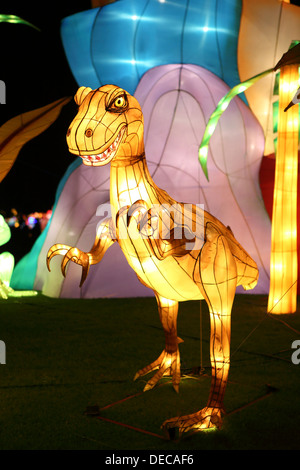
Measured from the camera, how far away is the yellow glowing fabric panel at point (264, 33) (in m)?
9.08

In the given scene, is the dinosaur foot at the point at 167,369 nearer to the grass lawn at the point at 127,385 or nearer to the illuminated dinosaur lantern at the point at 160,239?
the grass lawn at the point at 127,385

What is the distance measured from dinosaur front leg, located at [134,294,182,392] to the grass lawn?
12 centimetres

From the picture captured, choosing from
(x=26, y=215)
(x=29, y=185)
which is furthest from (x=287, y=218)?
(x=26, y=215)

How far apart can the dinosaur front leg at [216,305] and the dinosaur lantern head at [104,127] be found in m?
0.72

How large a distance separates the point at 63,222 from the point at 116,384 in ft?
18.4

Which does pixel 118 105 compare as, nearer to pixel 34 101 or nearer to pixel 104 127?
pixel 104 127

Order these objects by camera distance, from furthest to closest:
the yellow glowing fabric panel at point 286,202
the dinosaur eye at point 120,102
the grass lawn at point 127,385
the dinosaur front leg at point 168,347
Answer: the yellow glowing fabric panel at point 286,202
the dinosaur front leg at point 168,347
the grass lawn at point 127,385
the dinosaur eye at point 120,102

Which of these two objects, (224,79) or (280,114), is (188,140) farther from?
(280,114)

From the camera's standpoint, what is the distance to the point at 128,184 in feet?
10.3

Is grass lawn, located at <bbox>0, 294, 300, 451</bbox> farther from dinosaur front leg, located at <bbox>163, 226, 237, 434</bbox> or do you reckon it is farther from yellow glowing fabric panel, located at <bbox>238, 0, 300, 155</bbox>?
yellow glowing fabric panel, located at <bbox>238, 0, 300, 155</bbox>

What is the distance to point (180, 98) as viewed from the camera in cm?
919

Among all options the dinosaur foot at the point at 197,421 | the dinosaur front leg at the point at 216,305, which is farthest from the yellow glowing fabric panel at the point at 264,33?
the dinosaur foot at the point at 197,421

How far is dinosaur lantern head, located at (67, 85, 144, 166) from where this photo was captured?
9.31 ft
